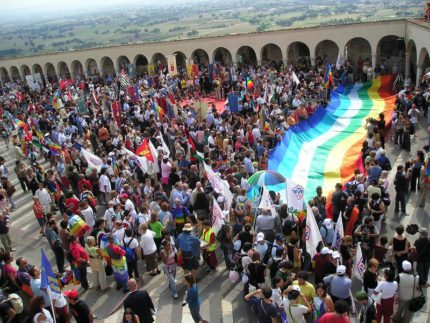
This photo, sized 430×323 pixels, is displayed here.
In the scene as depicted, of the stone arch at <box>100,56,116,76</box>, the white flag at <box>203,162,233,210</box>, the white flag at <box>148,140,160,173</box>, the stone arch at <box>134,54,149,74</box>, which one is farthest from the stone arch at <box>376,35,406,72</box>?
the stone arch at <box>100,56,116,76</box>

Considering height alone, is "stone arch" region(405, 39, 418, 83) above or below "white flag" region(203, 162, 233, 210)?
below

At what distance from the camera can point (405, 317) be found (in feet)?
22.8

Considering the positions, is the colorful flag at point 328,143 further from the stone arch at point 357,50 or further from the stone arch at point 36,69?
the stone arch at point 36,69

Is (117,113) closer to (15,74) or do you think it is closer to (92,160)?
(92,160)

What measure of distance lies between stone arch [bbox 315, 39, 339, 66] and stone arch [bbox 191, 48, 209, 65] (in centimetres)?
879

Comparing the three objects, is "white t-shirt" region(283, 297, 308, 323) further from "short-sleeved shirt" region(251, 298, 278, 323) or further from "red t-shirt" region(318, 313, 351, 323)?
"red t-shirt" region(318, 313, 351, 323)

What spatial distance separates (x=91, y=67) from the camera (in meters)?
38.6

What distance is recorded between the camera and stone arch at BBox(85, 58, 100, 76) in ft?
124

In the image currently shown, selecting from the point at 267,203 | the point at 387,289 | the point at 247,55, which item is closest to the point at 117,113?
the point at 267,203

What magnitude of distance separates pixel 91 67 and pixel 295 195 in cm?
3302

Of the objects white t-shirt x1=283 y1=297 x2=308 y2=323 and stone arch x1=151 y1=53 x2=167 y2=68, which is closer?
white t-shirt x1=283 y1=297 x2=308 y2=323

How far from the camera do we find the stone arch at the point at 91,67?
124 feet

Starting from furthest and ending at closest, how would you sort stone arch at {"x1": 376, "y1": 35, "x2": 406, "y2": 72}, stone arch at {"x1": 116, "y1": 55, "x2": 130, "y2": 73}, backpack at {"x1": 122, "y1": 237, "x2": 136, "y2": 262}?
stone arch at {"x1": 116, "y1": 55, "x2": 130, "y2": 73} → stone arch at {"x1": 376, "y1": 35, "x2": 406, "y2": 72} → backpack at {"x1": 122, "y1": 237, "x2": 136, "y2": 262}

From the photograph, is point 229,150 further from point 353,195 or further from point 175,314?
point 175,314
